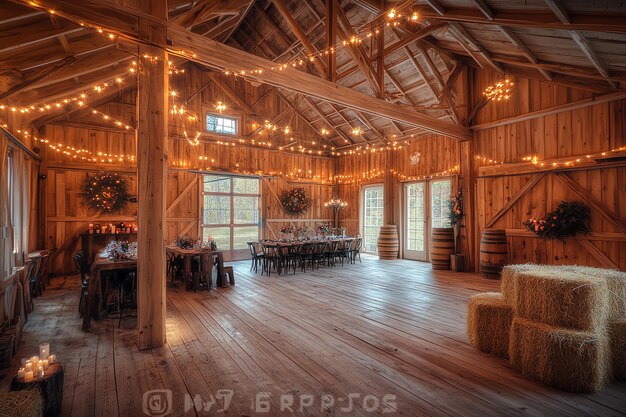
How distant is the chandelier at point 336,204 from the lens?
11196 mm

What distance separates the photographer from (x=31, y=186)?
6469 mm

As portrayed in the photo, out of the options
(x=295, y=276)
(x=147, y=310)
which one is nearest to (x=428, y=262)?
(x=295, y=276)

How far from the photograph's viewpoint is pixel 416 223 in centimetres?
961

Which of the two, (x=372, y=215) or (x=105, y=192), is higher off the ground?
(x=105, y=192)

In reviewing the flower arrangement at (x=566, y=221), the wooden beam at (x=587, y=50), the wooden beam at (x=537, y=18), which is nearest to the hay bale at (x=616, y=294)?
the wooden beam at (x=537, y=18)

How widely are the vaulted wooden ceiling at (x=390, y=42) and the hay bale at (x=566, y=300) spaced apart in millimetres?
2931

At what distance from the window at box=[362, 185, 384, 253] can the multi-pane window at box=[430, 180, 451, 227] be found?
1.96 meters

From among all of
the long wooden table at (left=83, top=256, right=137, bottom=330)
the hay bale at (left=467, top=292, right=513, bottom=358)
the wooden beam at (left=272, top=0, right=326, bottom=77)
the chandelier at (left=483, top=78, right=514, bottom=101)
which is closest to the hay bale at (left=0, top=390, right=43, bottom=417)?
the long wooden table at (left=83, top=256, right=137, bottom=330)

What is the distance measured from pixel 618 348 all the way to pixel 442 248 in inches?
208

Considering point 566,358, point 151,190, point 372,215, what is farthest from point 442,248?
point 151,190

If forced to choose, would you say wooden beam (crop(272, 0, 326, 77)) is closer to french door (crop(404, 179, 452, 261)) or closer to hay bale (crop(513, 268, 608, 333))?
hay bale (crop(513, 268, 608, 333))

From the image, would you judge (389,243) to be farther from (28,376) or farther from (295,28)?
(28,376)

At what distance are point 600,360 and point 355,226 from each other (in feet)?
29.6

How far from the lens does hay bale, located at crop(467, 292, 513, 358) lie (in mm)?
3111
